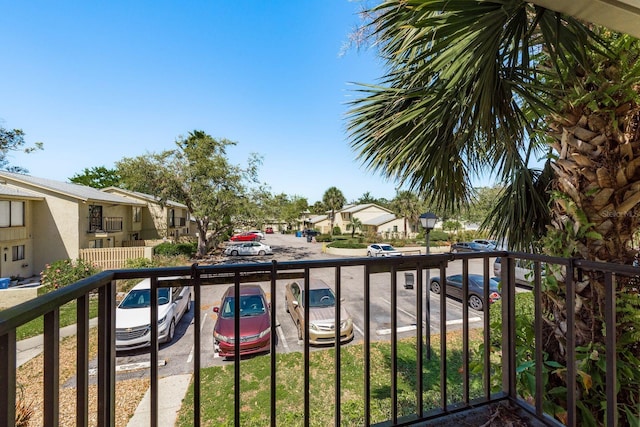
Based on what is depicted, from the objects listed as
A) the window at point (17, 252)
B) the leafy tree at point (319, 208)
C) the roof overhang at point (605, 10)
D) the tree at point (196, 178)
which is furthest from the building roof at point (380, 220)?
the roof overhang at point (605, 10)

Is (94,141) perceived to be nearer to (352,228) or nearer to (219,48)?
(219,48)

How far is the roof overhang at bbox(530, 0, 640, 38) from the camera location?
1168 millimetres

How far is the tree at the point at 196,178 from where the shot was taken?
1505 centimetres

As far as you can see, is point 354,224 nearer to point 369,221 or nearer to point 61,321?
point 369,221

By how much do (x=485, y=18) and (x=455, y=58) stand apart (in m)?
0.23

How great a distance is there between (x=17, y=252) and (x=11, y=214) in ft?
5.51

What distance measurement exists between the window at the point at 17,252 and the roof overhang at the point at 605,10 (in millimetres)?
16412

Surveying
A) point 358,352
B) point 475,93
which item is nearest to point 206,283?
point 475,93

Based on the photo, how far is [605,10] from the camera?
122cm

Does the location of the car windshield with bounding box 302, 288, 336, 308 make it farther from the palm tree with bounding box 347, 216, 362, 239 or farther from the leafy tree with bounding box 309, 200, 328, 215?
the leafy tree with bounding box 309, 200, 328, 215

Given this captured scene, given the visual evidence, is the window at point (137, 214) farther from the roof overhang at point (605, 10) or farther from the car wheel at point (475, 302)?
the roof overhang at point (605, 10)

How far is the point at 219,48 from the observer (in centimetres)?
657

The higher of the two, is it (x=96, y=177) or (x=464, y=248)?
(x=96, y=177)

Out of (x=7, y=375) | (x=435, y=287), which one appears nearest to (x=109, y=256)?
(x=435, y=287)
